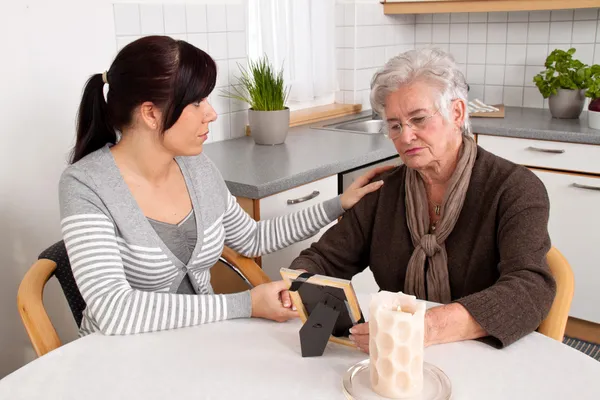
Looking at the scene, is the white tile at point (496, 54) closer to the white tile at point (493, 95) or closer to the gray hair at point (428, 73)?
the white tile at point (493, 95)

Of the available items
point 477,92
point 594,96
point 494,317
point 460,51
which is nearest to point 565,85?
point 594,96

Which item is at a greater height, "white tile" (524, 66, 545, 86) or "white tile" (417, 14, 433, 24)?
"white tile" (417, 14, 433, 24)

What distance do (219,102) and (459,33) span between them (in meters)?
1.61

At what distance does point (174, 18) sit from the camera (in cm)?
261

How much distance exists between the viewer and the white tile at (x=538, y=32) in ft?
11.5

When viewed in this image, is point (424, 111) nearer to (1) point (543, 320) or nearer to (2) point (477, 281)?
(2) point (477, 281)

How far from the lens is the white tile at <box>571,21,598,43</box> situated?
3.35 m

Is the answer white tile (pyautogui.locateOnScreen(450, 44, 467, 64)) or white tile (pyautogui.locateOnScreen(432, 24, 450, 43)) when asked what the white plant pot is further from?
white tile (pyautogui.locateOnScreen(432, 24, 450, 43))

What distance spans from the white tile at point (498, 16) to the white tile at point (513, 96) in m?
0.36

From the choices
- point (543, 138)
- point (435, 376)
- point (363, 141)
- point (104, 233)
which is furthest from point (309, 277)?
point (543, 138)

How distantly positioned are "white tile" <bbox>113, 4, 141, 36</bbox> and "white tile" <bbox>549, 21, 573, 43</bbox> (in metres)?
2.15

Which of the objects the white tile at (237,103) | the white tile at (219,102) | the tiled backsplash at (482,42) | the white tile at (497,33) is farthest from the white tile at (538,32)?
the white tile at (219,102)

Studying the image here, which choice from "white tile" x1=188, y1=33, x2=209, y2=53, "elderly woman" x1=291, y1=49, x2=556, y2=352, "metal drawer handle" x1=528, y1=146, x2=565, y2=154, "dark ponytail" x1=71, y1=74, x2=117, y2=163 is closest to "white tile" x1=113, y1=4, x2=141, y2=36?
"white tile" x1=188, y1=33, x2=209, y2=53

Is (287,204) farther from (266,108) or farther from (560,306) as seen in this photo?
(560,306)
